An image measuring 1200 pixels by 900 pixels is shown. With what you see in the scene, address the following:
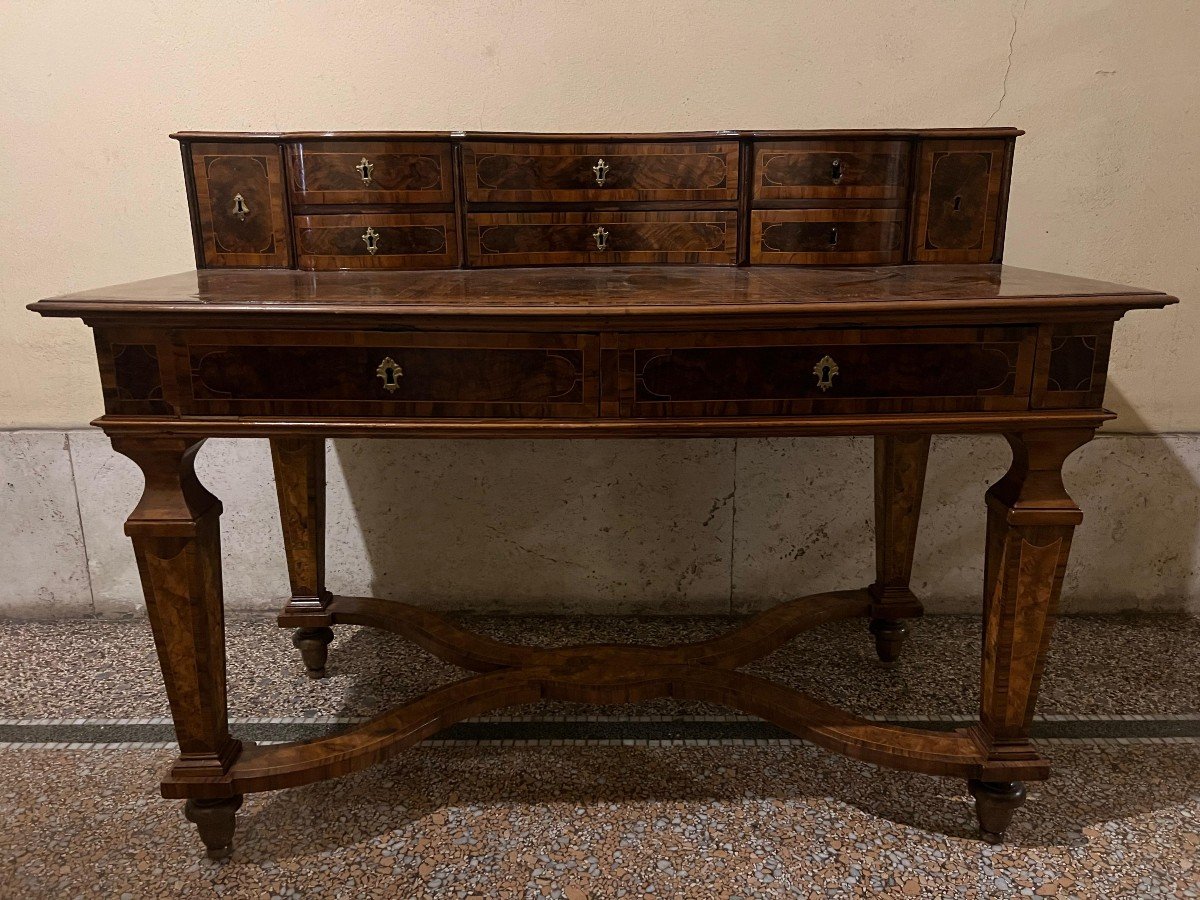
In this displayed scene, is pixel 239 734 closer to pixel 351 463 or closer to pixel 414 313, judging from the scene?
pixel 351 463

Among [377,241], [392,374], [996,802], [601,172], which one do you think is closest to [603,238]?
[601,172]

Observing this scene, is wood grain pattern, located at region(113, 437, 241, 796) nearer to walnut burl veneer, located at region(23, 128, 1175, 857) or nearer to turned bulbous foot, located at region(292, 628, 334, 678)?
walnut burl veneer, located at region(23, 128, 1175, 857)

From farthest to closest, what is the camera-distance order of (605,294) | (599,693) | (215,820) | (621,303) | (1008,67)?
(1008,67), (599,693), (215,820), (605,294), (621,303)

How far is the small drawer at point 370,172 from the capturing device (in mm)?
1991

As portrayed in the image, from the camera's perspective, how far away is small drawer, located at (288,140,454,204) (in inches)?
78.4

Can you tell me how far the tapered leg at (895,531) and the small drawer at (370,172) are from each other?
4.67ft

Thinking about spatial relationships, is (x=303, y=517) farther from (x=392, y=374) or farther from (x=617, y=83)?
(x=617, y=83)

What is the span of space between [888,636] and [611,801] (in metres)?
1.03

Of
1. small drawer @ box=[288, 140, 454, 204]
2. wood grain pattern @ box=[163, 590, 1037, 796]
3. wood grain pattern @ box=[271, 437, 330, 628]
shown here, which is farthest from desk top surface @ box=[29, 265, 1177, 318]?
→ wood grain pattern @ box=[163, 590, 1037, 796]

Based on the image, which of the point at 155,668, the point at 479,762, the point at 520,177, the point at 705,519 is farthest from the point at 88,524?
the point at 705,519

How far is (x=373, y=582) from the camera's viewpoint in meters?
2.77

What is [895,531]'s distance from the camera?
233 centimetres

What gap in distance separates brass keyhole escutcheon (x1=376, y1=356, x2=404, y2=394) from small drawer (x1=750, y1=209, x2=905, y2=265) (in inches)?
41.8

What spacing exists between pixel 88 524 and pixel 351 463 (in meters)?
0.94
